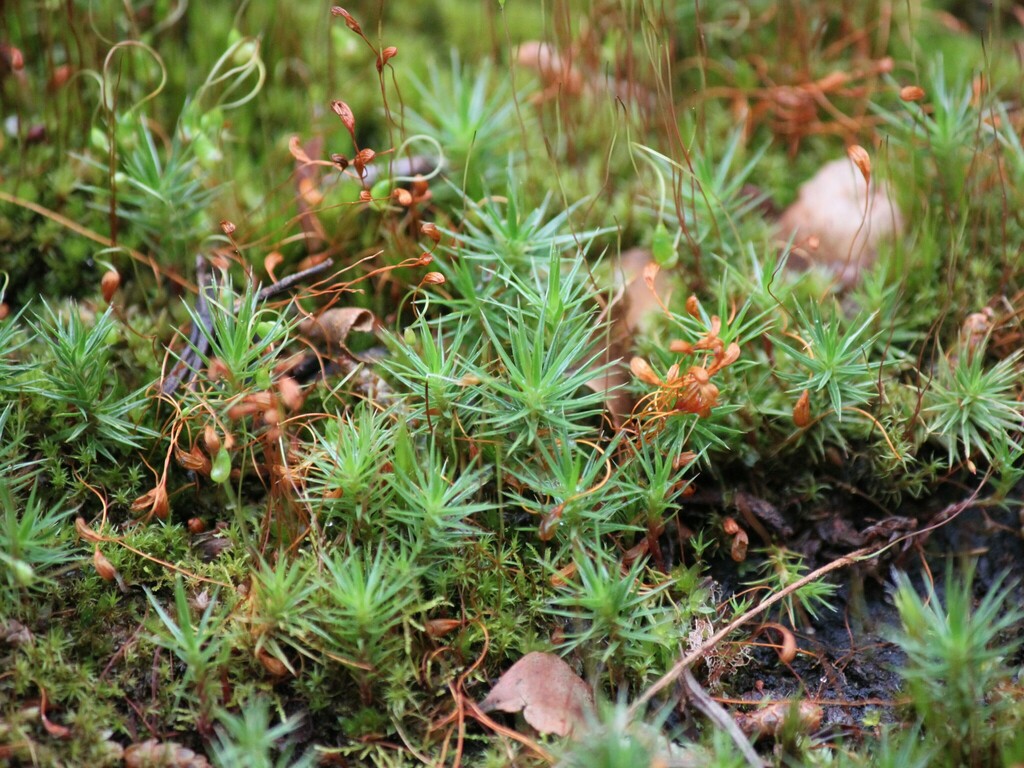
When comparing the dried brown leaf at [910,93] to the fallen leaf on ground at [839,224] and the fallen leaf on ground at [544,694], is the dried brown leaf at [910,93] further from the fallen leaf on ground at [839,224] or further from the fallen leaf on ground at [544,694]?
the fallen leaf on ground at [544,694]

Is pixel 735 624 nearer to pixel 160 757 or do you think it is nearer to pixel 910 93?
pixel 160 757

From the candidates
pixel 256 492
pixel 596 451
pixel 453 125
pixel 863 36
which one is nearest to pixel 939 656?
pixel 596 451

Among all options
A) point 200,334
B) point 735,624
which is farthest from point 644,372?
point 200,334

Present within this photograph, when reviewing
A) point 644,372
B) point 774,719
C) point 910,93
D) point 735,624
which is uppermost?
point 910,93

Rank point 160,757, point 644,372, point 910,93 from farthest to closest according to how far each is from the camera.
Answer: point 910,93
point 644,372
point 160,757

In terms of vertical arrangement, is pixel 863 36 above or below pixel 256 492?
above

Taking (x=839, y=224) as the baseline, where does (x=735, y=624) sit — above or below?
below

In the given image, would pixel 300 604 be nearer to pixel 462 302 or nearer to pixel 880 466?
pixel 462 302
